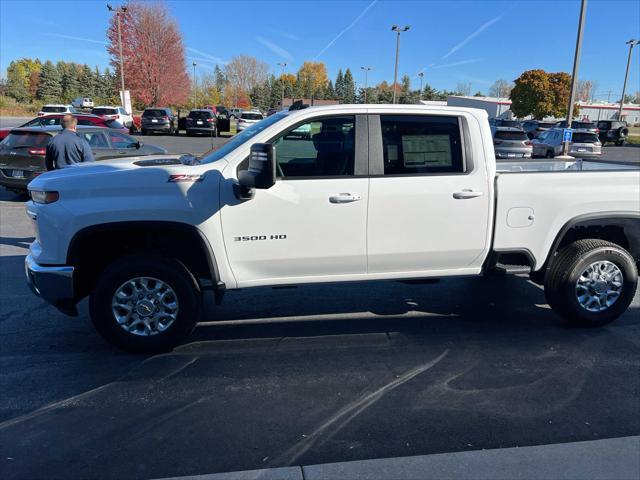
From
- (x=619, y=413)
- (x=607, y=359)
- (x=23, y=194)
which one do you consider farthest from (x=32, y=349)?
(x=23, y=194)

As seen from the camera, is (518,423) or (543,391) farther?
(543,391)

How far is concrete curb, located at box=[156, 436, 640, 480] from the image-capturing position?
2688 millimetres

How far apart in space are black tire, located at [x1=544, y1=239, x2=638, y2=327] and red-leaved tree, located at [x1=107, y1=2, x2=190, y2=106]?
50902mm

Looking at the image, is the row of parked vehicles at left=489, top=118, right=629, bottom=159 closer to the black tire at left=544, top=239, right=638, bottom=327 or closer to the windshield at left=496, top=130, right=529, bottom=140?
the windshield at left=496, top=130, right=529, bottom=140

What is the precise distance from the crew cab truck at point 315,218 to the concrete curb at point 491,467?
1.77m

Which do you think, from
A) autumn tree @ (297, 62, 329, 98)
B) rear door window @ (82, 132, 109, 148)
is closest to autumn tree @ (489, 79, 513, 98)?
autumn tree @ (297, 62, 329, 98)

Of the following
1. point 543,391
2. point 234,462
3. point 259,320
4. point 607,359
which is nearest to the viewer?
point 234,462

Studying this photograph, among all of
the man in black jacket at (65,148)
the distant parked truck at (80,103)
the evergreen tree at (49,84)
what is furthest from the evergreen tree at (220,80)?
the man in black jacket at (65,148)

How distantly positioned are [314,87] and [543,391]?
284ft

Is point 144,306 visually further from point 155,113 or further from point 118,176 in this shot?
point 155,113

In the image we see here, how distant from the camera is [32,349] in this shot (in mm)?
4277

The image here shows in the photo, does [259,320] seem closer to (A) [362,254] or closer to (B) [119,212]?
(A) [362,254]

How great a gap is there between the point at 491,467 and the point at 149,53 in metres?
54.0

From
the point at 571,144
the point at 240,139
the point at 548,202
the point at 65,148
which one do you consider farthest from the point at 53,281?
the point at 571,144
